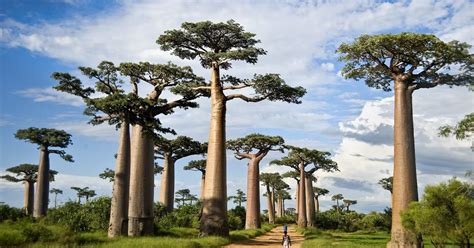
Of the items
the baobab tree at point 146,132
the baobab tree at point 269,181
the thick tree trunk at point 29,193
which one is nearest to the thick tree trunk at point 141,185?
the baobab tree at point 146,132

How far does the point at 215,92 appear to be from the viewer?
22.9 m

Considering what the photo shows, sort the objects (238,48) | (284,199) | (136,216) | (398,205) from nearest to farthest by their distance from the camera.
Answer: (398,205), (136,216), (238,48), (284,199)

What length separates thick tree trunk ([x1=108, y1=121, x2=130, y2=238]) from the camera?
19594 mm

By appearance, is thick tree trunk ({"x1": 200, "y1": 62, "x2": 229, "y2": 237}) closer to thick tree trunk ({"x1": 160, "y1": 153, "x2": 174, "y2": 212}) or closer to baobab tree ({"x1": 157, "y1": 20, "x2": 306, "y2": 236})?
baobab tree ({"x1": 157, "y1": 20, "x2": 306, "y2": 236})

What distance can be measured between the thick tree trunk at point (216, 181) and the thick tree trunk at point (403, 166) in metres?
7.82

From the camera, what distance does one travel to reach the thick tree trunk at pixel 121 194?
1959 centimetres

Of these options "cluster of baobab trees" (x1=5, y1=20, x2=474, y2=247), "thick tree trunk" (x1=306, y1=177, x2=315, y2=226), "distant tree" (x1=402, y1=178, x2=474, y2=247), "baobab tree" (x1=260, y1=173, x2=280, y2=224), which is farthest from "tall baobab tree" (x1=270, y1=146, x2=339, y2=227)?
"distant tree" (x1=402, y1=178, x2=474, y2=247)

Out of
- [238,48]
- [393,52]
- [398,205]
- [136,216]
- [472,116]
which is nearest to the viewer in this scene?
[472,116]

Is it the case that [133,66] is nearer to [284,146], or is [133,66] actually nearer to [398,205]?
[398,205]

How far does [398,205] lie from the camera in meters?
17.3

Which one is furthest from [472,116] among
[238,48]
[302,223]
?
[302,223]

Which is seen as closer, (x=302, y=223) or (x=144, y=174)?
(x=144, y=174)

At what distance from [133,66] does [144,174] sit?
5.11m

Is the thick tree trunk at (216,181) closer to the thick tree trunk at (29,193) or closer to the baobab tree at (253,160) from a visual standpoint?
the baobab tree at (253,160)
